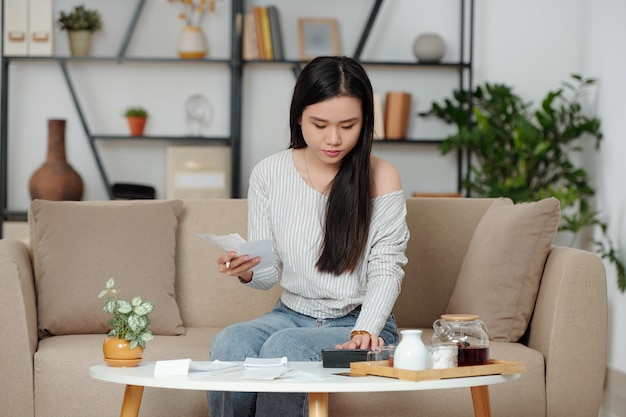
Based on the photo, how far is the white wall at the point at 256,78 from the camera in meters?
5.52

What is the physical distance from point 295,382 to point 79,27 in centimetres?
398

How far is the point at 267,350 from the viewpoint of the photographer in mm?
2238

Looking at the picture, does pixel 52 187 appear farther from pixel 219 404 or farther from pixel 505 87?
pixel 219 404

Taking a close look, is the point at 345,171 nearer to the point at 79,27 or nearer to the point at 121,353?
the point at 121,353

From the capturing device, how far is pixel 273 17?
5371mm

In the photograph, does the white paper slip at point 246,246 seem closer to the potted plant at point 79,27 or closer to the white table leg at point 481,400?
the white table leg at point 481,400

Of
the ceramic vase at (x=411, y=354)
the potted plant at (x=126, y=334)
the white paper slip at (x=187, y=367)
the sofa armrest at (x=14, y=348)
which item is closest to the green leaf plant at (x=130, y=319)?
the potted plant at (x=126, y=334)

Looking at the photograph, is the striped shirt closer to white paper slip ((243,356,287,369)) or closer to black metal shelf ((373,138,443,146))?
white paper slip ((243,356,287,369))

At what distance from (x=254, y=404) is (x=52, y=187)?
315 centimetres

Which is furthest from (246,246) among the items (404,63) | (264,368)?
(404,63)

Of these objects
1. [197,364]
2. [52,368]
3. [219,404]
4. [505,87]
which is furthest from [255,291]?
[505,87]

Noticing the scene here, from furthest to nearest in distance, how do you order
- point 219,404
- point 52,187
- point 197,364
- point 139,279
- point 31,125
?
point 31,125 → point 52,187 → point 139,279 → point 219,404 → point 197,364

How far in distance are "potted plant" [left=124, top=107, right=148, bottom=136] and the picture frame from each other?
96 cm

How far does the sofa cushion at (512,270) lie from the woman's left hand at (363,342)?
0.73m
